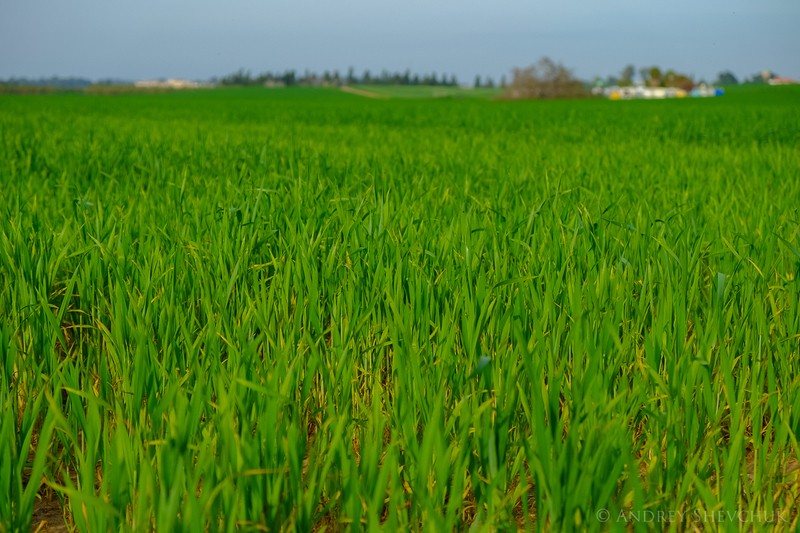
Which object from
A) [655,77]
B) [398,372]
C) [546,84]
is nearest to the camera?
[398,372]

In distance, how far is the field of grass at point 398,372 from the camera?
1363 mm

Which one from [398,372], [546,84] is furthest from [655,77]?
[398,372]

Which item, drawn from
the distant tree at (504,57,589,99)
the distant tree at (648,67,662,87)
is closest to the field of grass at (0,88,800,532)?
the distant tree at (504,57,589,99)

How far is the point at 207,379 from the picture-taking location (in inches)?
71.7

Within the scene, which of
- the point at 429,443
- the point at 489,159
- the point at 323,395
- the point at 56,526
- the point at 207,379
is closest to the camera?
the point at 429,443

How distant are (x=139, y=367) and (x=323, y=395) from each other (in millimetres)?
554

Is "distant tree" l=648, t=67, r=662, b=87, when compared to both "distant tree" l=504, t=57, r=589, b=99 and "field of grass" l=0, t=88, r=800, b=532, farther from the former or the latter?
"field of grass" l=0, t=88, r=800, b=532

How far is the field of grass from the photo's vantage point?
1363 millimetres

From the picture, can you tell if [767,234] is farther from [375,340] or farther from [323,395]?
[323,395]

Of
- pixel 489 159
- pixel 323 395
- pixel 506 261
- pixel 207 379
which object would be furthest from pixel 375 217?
pixel 489 159

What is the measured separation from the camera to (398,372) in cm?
168

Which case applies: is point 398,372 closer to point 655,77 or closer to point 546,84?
point 546,84

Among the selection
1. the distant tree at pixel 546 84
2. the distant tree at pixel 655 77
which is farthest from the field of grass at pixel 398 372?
the distant tree at pixel 655 77

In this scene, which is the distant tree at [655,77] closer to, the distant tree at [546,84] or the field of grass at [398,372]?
the distant tree at [546,84]
